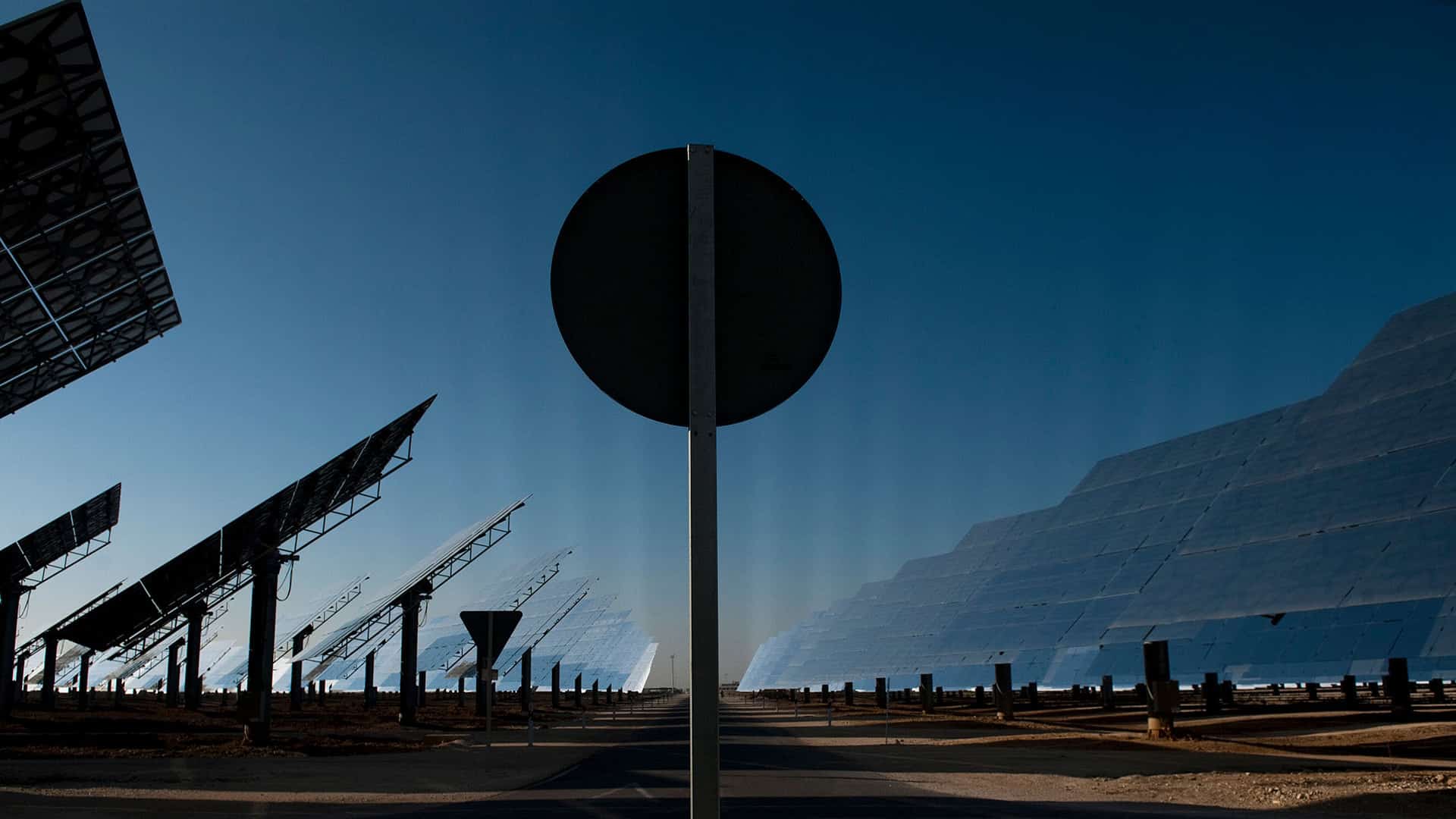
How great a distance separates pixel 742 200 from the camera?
3.87m

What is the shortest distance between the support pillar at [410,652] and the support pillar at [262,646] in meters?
11.3

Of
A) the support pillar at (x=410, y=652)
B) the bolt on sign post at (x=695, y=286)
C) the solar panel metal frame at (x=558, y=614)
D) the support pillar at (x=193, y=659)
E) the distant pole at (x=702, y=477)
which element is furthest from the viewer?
the solar panel metal frame at (x=558, y=614)

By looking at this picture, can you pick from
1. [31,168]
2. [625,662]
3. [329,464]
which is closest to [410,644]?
[329,464]

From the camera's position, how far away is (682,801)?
14602 mm

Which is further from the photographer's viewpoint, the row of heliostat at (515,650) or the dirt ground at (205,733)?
the row of heliostat at (515,650)

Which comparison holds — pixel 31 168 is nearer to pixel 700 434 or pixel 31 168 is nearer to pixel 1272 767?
pixel 700 434

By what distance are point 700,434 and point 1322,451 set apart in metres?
36.9

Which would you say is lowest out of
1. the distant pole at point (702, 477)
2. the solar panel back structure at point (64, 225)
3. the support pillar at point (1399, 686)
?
the support pillar at point (1399, 686)

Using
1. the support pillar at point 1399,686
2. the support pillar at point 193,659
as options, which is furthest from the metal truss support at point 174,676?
the support pillar at point 1399,686

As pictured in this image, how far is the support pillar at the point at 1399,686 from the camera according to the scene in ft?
82.0

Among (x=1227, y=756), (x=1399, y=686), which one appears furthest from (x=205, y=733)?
(x=1399, y=686)

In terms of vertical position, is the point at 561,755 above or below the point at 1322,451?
below

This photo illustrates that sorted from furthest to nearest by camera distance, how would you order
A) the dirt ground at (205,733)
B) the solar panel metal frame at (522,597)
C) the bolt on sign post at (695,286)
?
the solar panel metal frame at (522,597)
the dirt ground at (205,733)
the bolt on sign post at (695,286)

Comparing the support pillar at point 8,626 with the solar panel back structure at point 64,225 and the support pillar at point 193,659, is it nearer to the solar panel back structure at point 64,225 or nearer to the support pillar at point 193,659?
the support pillar at point 193,659
